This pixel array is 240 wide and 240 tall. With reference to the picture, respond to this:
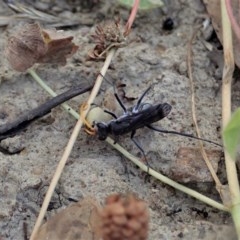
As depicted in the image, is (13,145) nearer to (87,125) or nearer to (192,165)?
(87,125)

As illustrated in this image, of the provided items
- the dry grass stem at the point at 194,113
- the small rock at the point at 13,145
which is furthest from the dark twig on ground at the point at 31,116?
the dry grass stem at the point at 194,113

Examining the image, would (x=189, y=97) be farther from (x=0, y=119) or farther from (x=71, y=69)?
(x=0, y=119)

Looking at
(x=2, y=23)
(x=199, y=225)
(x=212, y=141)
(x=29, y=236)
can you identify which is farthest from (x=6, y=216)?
(x=2, y=23)

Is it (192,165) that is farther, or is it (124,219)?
(192,165)

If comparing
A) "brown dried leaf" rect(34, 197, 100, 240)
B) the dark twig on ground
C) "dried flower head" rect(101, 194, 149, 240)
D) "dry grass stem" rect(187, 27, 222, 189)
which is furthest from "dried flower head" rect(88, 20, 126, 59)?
"dried flower head" rect(101, 194, 149, 240)

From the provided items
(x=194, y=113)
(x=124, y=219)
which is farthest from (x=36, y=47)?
(x=124, y=219)

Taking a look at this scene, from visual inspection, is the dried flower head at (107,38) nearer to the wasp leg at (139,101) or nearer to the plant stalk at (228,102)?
the wasp leg at (139,101)

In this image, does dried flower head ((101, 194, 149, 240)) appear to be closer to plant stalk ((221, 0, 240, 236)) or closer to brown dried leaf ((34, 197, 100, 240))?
brown dried leaf ((34, 197, 100, 240))
